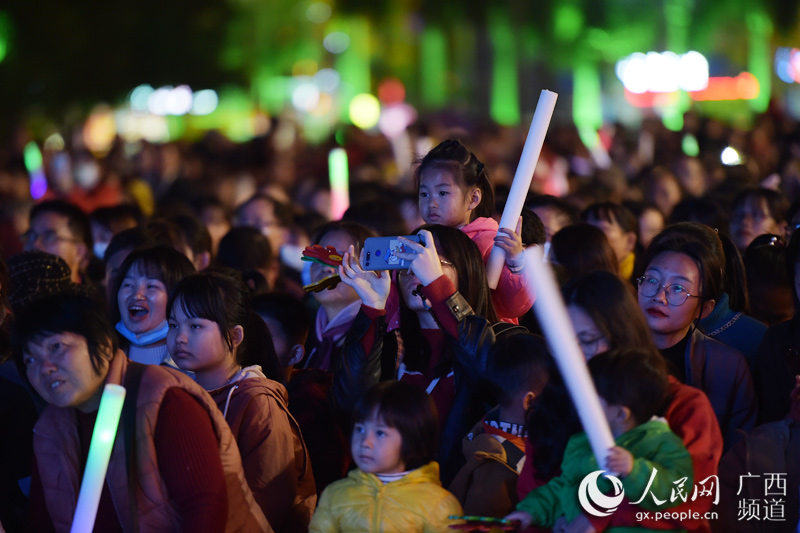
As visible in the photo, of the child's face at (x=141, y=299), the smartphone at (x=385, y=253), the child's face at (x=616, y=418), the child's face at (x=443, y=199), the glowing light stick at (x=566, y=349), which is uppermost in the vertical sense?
the child's face at (x=443, y=199)

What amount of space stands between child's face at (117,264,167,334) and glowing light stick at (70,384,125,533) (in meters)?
1.90

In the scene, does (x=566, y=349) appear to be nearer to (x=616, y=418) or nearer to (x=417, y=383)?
(x=616, y=418)

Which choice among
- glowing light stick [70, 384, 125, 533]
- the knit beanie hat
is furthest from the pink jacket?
the knit beanie hat

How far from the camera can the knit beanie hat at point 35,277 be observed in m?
5.51

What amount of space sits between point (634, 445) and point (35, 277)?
372cm

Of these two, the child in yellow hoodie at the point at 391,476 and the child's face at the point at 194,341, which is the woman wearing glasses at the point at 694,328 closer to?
the child in yellow hoodie at the point at 391,476

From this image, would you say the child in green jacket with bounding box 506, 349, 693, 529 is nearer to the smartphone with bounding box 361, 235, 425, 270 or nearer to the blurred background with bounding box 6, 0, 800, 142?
the smartphone with bounding box 361, 235, 425, 270

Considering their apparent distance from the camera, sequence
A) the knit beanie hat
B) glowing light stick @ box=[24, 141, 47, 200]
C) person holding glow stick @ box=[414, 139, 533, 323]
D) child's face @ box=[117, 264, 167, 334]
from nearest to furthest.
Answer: person holding glow stick @ box=[414, 139, 533, 323] < child's face @ box=[117, 264, 167, 334] < the knit beanie hat < glowing light stick @ box=[24, 141, 47, 200]

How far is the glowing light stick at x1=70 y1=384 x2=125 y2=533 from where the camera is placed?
8.94ft

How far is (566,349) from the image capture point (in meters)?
2.45

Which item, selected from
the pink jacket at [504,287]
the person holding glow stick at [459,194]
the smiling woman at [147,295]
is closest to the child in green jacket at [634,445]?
the pink jacket at [504,287]

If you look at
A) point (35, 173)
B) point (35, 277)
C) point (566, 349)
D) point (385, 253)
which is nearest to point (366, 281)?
point (385, 253)

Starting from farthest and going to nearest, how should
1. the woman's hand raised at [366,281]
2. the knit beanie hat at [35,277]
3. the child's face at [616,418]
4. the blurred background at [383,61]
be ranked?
the blurred background at [383,61] → the knit beanie hat at [35,277] → the woman's hand raised at [366,281] → the child's face at [616,418]

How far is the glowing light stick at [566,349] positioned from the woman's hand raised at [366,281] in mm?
1386
